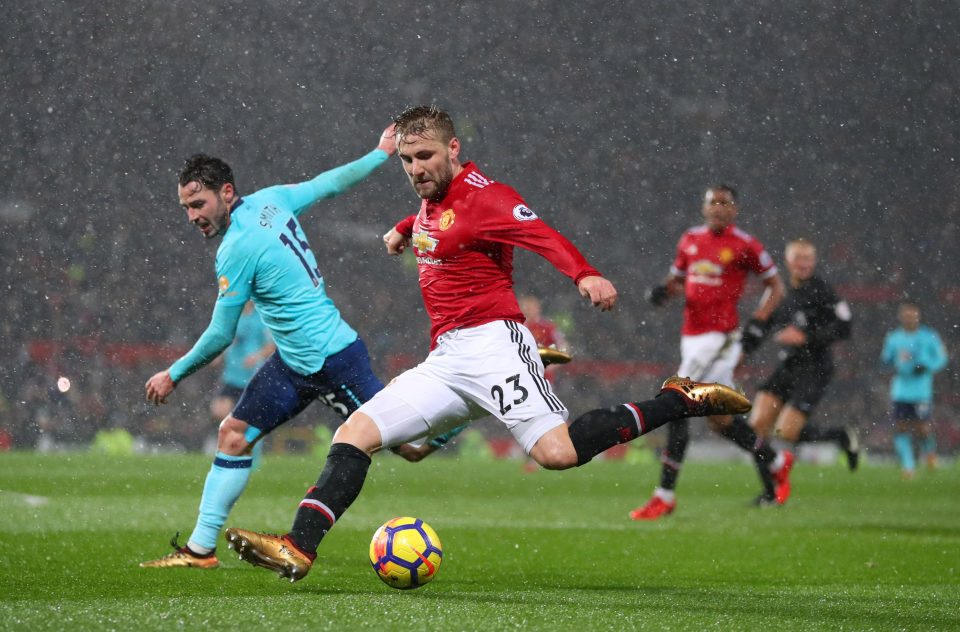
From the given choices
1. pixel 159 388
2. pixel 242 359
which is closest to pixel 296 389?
pixel 159 388

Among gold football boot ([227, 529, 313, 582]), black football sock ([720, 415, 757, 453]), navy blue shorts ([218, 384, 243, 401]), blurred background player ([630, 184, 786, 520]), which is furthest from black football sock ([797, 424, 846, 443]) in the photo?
gold football boot ([227, 529, 313, 582])

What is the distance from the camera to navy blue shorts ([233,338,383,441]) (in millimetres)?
5441

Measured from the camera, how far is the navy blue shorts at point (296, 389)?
5441mm

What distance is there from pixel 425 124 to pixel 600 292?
990mm

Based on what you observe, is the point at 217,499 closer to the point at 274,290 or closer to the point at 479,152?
the point at 274,290

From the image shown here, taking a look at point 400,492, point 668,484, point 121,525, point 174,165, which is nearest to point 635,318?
point 174,165

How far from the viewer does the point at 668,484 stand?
8312 mm

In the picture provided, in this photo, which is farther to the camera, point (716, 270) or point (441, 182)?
point (716, 270)

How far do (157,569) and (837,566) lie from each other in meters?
3.23

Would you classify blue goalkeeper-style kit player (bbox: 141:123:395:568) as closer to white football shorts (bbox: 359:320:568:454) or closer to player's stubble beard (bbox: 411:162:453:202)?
white football shorts (bbox: 359:320:568:454)

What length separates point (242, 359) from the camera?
37.3ft

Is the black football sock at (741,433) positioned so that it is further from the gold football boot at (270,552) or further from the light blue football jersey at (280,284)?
the gold football boot at (270,552)

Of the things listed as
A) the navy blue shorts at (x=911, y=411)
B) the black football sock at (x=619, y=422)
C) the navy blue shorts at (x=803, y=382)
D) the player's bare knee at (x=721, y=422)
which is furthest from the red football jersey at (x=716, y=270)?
the navy blue shorts at (x=911, y=411)

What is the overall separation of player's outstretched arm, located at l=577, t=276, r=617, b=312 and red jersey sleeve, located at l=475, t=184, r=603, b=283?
190mm
